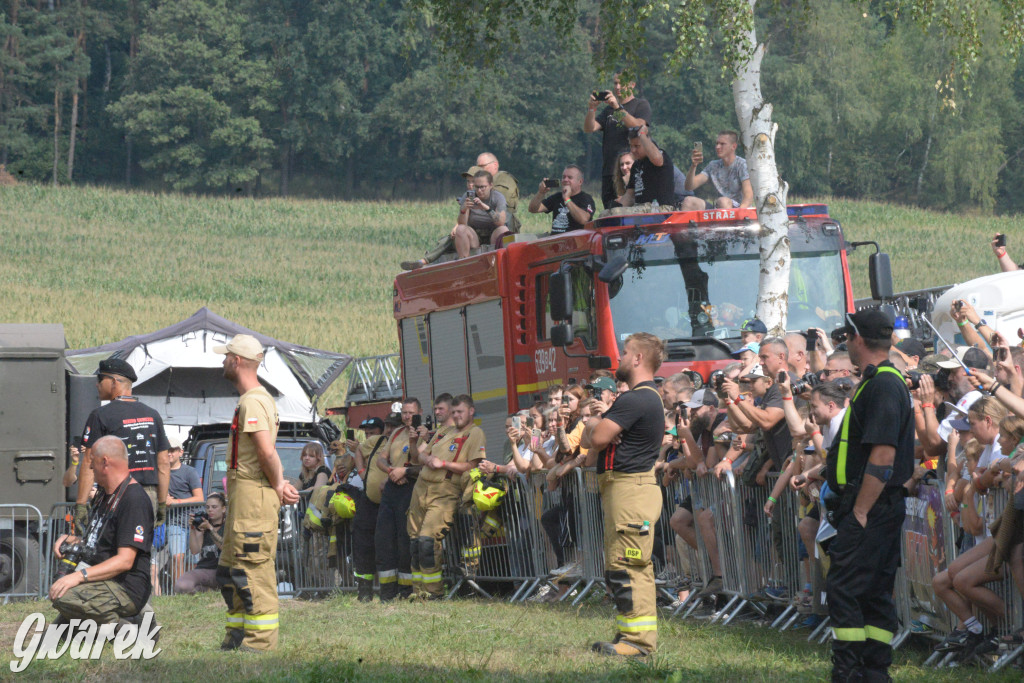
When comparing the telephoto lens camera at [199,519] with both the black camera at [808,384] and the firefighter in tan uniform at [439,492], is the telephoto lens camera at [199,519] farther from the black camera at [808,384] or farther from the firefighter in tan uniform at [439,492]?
the black camera at [808,384]

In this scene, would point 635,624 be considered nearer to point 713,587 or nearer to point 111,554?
point 713,587

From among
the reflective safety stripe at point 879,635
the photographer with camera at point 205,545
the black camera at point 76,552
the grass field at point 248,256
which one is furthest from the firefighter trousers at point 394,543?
the grass field at point 248,256

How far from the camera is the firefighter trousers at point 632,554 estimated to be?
7766 millimetres

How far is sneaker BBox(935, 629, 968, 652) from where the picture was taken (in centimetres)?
719

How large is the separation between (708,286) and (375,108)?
8159 centimetres

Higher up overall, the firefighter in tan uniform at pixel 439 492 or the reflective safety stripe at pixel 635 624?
the firefighter in tan uniform at pixel 439 492

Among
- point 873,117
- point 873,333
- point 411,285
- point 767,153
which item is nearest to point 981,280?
point 767,153

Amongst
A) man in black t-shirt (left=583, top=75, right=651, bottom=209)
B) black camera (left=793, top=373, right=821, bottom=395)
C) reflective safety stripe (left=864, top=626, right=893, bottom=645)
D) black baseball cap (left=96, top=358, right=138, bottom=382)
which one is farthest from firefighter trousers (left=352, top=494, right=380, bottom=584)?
reflective safety stripe (left=864, top=626, right=893, bottom=645)

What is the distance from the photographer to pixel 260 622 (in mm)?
8203

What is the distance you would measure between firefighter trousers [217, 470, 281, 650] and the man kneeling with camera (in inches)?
19.2

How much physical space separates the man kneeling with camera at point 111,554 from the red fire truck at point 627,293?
17.0ft

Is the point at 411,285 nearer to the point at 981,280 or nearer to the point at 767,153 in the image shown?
the point at 767,153

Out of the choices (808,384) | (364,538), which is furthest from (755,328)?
(364,538)

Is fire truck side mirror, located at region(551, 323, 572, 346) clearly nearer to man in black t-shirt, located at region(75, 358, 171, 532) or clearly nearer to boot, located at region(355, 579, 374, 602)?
boot, located at region(355, 579, 374, 602)
